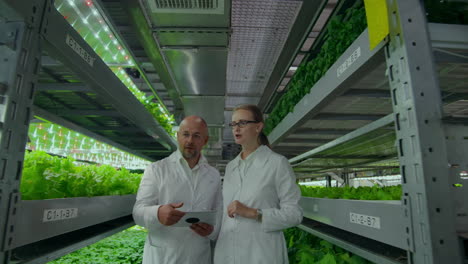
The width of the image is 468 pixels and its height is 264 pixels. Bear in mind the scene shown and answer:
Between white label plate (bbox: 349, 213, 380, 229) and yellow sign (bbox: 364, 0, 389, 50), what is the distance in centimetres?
81

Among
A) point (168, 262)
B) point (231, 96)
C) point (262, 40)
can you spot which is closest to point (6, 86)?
point (168, 262)

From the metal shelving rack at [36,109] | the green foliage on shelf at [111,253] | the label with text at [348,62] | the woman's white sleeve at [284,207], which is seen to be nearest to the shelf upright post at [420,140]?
the label with text at [348,62]

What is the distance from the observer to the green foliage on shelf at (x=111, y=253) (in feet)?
9.61

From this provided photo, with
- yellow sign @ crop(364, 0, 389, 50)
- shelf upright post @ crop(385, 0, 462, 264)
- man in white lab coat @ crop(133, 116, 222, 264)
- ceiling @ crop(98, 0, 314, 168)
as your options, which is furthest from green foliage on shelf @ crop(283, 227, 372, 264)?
ceiling @ crop(98, 0, 314, 168)

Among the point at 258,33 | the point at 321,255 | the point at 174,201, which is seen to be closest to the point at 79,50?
the point at 174,201

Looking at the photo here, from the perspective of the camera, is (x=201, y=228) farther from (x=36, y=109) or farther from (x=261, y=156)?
(x=36, y=109)

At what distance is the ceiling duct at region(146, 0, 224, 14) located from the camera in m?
2.44

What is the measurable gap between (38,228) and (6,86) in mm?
571

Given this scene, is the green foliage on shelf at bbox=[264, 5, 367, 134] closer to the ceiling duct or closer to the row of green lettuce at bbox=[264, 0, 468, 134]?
the row of green lettuce at bbox=[264, 0, 468, 134]

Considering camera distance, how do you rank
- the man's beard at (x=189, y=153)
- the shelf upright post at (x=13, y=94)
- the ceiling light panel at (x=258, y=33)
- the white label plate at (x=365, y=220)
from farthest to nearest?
the ceiling light panel at (x=258, y=33) → the man's beard at (x=189, y=153) → the white label plate at (x=365, y=220) → the shelf upright post at (x=13, y=94)

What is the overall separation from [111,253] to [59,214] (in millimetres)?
2200

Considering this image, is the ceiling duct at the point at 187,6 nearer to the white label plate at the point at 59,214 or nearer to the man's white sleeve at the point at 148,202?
the man's white sleeve at the point at 148,202

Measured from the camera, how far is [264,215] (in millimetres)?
1547

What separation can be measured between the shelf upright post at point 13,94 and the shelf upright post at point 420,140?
4.75 feet
